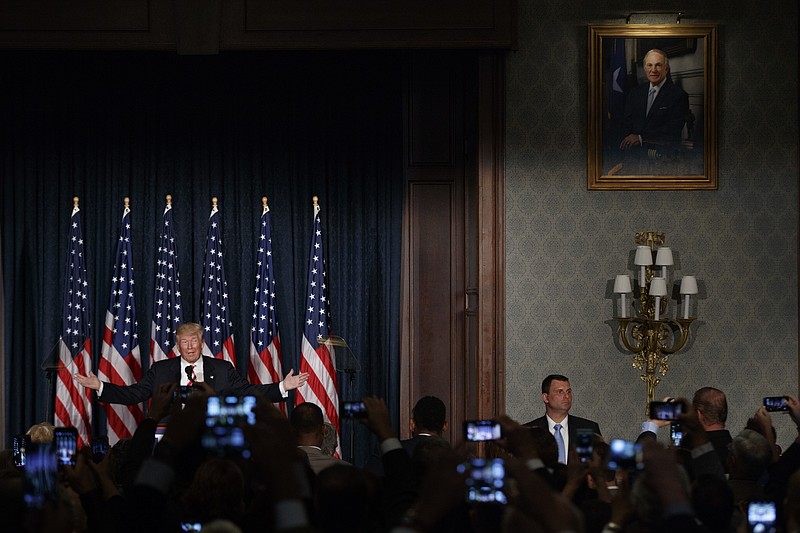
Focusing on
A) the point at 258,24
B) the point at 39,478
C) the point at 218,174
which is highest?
the point at 258,24

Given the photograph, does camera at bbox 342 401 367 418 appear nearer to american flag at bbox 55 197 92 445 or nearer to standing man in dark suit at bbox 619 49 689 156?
standing man in dark suit at bbox 619 49 689 156

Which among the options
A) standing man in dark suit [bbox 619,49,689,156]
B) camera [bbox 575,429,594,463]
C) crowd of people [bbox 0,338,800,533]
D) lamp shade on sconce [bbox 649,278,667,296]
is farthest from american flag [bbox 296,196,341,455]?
camera [bbox 575,429,594,463]

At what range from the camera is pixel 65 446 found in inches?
157

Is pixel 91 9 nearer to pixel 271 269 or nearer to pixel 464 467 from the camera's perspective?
pixel 271 269

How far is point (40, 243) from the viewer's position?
31.7 feet

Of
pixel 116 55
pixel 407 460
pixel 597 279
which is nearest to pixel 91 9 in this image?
pixel 116 55

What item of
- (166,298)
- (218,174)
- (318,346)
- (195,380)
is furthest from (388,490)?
(218,174)

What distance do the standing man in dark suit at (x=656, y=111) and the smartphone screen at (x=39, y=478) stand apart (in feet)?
18.8

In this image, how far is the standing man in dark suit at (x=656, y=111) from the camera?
7.88m

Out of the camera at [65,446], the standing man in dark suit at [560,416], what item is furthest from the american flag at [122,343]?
the camera at [65,446]

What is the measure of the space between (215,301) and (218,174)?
3.96ft

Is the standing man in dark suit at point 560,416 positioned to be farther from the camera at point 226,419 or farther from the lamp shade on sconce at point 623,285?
the camera at point 226,419

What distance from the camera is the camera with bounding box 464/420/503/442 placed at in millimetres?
4066

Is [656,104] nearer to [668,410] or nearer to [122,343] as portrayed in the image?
[668,410]
